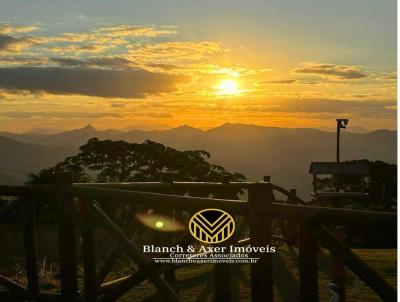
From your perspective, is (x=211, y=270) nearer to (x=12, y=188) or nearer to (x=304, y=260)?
(x=12, y=188)

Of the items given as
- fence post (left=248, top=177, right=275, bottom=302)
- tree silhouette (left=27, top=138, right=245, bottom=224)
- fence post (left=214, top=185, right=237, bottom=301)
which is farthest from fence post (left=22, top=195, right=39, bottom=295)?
tree silhouette (left=27, top=138, right=245, bottom=224)

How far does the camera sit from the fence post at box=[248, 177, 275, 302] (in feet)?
16.1

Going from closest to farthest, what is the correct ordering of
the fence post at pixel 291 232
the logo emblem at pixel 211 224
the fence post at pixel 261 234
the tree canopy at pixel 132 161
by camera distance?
the fence post at pixel 261 234
the logo emblem at pixel 211 224
the fence post at pixel 291 232
the tree canopy at pixel 132 161

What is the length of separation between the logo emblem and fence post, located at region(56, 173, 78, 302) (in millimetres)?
1373

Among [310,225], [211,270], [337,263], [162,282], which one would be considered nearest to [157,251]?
→ [162,282]

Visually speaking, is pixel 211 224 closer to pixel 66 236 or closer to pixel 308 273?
pixel 308 273

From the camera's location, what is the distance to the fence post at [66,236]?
6.14m

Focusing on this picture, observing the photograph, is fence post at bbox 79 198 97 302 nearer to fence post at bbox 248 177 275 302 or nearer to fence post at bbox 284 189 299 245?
fence post at bbox 248 177 275 302

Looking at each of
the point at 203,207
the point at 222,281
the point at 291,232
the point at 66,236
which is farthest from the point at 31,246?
the point at 291,232

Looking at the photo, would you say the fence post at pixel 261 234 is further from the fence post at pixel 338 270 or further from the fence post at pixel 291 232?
the fence post at pixel 291 232

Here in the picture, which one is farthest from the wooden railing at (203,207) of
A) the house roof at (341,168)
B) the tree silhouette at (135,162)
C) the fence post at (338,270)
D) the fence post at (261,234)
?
the tree silhouette at (135,162)

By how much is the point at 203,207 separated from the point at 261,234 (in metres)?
0.59

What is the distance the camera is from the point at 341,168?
106 feet

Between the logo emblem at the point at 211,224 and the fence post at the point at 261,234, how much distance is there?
55cm
